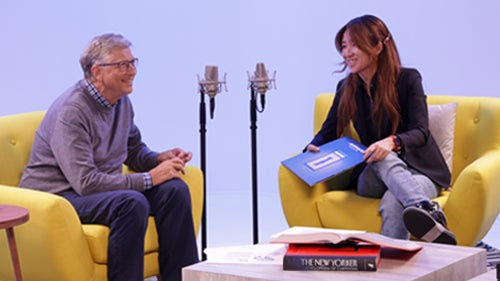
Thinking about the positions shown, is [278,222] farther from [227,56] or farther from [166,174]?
[166,174]

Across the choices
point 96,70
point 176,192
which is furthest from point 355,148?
point 96,70

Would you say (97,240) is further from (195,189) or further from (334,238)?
(334,238)

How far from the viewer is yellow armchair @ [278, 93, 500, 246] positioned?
392 cm

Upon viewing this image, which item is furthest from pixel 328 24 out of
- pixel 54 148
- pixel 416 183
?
pixel 54 148

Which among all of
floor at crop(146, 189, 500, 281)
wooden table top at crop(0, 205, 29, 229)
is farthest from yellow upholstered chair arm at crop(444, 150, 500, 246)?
wooden table top at crop(0, 205, 29, 229)

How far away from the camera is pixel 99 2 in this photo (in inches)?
248

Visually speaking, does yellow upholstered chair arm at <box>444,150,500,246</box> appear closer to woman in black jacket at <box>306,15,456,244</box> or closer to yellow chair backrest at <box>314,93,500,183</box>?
woman in black jacket at <box>306,15,456,244</box>

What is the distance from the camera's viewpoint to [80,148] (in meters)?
3.79

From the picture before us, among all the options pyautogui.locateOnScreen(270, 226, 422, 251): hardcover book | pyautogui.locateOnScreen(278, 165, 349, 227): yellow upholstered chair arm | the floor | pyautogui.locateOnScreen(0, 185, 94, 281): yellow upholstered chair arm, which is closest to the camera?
A: pyautogui.locateOnScreen(270, 226, 422, 251): hardcover book

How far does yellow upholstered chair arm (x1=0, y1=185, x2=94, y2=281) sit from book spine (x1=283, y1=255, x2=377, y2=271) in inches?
42.4

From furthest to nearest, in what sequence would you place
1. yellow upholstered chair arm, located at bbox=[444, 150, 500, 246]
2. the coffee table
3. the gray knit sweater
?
yellow upholstered chair arm, located at bbox=[444, 150, 500, 246] → the gray knit sweater → the coffee table

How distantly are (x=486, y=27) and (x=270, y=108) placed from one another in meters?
1.59

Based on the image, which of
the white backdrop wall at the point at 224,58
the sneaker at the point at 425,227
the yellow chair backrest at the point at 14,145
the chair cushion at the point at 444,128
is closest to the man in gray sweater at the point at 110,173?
the yellow chair backrest at the point at 14,145

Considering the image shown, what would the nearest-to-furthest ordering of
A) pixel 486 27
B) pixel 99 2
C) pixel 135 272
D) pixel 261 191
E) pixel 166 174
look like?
pixel 135 272 → pixel 166 174 → pixel 486 27 → pixel 99 2 → pixel 261 191
